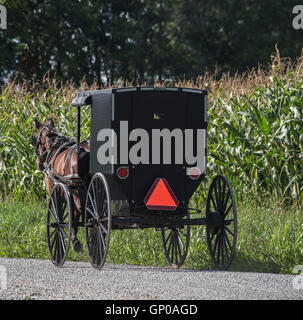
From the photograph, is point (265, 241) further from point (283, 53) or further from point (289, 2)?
point (289, 2)

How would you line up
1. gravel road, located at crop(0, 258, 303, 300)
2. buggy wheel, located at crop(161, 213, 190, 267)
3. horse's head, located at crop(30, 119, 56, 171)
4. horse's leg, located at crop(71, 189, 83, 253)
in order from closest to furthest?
gravel road, located at crop(0, 258, 303, 300), buggy wheel, located at crop(161, 213, 190, 267), horse's leg, located at crop(71, 189, 83, 253), horse's head, located at crop(30, 119, 56, 171)

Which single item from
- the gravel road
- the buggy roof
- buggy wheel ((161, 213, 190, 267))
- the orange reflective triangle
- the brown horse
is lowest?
the gravel road

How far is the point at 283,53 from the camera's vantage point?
106 feet

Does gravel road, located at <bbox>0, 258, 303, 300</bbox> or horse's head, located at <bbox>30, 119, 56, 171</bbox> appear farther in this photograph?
horse's head, located at <bbox>30, 119, 56, 171</bbox>

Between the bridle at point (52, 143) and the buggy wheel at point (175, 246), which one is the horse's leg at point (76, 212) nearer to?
the bridle at point (52, 143)

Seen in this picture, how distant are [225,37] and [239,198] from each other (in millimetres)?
25554

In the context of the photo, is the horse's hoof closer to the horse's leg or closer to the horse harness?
the horse's leg

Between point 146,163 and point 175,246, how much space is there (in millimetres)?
1454

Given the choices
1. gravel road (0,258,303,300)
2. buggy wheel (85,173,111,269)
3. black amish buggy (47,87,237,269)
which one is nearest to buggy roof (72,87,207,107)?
black amish buggy (47,87,237,269)

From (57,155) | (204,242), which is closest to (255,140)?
(204,242)

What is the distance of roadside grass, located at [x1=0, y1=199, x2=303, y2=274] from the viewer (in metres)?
8.42

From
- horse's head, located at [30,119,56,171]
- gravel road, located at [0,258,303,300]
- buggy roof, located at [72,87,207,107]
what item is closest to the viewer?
gravel road, located at [0,258,303,300]
